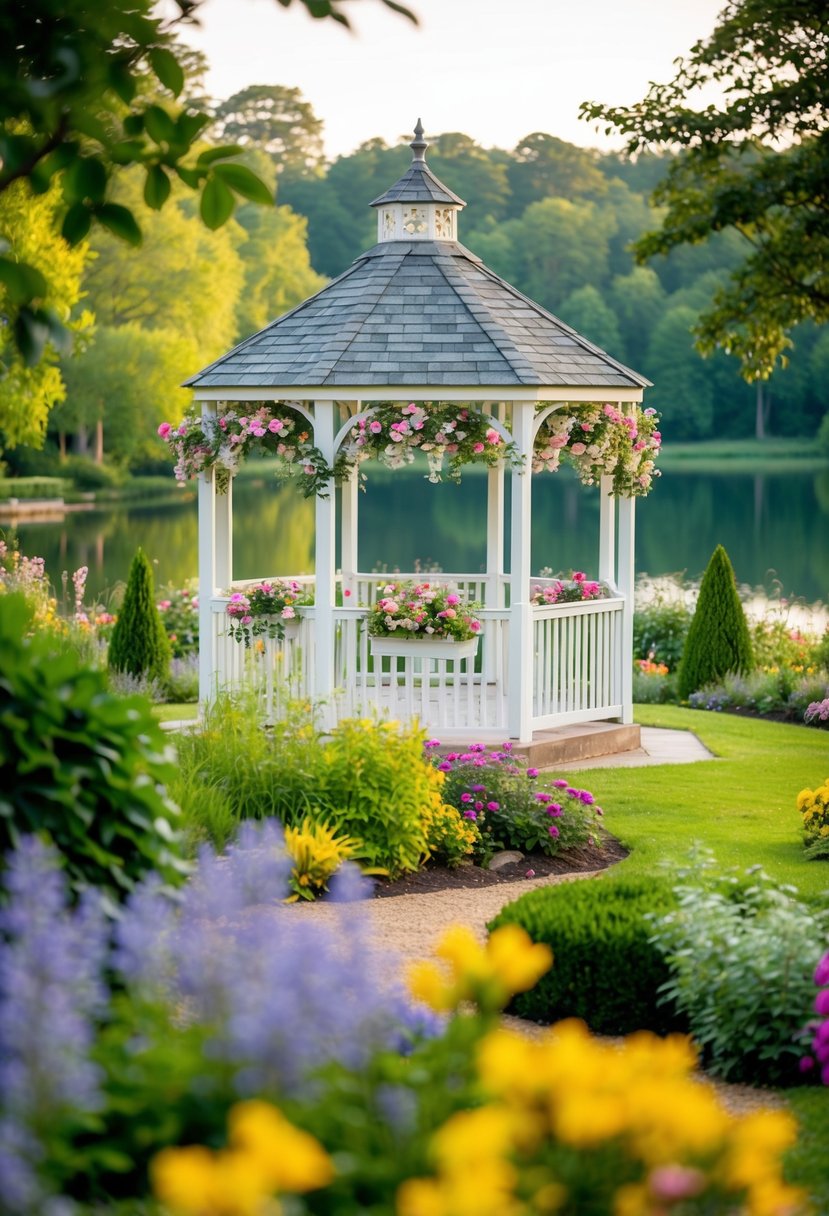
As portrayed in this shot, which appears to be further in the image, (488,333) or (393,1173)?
(488,333)

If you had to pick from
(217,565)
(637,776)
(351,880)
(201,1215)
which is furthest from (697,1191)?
(217,565)

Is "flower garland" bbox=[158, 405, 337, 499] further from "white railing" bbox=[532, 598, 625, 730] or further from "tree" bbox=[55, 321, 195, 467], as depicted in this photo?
"tree" bbox=[55, 321, 195, 467]

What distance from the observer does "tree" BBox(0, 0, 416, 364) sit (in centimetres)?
305

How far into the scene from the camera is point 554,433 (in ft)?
35.2

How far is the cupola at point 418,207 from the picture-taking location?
36.9 ft

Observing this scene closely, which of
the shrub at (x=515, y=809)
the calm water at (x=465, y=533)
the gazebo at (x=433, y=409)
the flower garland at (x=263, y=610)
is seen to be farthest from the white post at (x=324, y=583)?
the calm water at (x=465, y=533)

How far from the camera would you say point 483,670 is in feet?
33.5

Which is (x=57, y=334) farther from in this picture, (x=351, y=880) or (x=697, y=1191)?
(x=697, y=1191)

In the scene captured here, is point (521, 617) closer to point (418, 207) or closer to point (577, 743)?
point (577, 743)

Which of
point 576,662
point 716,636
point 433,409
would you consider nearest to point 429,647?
point 576,662

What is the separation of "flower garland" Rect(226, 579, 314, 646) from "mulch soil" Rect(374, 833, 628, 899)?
317cm

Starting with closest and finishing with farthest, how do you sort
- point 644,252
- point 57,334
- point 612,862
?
point 57,334
point 612,862
point 644,252

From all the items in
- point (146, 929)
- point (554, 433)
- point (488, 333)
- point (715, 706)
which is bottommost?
point (715, 706)

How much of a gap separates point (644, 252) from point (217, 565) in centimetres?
447
